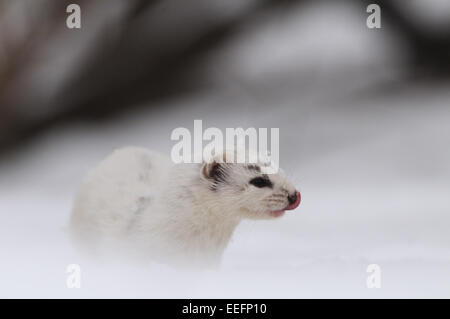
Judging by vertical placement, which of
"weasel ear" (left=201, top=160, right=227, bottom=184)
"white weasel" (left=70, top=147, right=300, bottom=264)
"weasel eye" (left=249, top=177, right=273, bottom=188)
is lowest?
"white weasel" (left=70, top=147, right=300, bottom=264)

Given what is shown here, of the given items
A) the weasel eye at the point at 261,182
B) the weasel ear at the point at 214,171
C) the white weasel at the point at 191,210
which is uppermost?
the weasel ear at the point at 214,171

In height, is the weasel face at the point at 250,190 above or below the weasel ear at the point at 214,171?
below

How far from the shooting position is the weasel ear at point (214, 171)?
2.45 ft

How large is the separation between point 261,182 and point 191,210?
0.09 m

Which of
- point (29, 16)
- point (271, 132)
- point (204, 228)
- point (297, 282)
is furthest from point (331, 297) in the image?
point (29, 16)

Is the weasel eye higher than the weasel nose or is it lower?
higher

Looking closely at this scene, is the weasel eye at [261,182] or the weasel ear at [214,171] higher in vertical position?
the weasel ear at [214,171]

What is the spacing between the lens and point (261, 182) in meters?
0.74

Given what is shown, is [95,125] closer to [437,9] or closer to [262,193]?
[262,193]

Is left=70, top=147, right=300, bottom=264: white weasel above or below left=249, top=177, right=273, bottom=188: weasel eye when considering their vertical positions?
below

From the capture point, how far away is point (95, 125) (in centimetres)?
117

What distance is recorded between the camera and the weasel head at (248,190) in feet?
2.43

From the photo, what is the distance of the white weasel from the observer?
0.74 m
